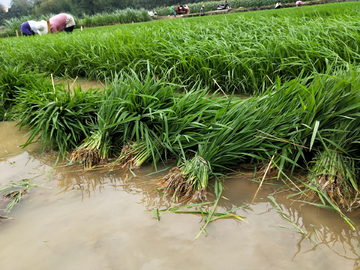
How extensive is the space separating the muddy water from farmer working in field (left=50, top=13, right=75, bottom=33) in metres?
10.6

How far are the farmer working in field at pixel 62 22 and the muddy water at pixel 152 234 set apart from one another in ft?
34.8

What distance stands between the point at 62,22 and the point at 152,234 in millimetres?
11678

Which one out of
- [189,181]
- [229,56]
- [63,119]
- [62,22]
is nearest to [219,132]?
[189,181]

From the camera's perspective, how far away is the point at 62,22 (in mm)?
11016

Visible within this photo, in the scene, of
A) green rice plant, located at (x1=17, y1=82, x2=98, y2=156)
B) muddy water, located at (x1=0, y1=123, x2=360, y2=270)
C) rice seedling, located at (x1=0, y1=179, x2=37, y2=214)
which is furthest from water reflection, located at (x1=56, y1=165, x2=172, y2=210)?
green rice plant, located at (x1=17, y1=82, x2=98, y2=156)

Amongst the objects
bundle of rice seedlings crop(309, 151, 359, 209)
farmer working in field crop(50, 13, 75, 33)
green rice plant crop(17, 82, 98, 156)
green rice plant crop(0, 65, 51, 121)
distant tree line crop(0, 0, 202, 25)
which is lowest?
bundle of rice seedlings crop(309, 151, 359, 209)

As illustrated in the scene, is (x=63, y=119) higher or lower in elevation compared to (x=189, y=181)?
higher

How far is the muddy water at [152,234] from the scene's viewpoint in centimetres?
120

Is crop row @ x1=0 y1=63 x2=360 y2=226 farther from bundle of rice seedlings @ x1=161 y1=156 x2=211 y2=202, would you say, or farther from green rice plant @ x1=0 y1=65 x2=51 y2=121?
green rice plant @ x1=0 y1=65 x2=51 y2=121

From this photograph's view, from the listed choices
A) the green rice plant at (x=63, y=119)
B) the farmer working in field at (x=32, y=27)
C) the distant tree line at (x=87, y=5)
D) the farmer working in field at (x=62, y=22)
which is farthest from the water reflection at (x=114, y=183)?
the distant tree line at (x=87, y=5)

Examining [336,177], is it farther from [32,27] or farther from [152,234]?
[32,27]

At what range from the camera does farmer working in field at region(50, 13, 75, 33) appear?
10719mm

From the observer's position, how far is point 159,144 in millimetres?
2100

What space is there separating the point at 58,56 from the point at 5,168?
2873mm
